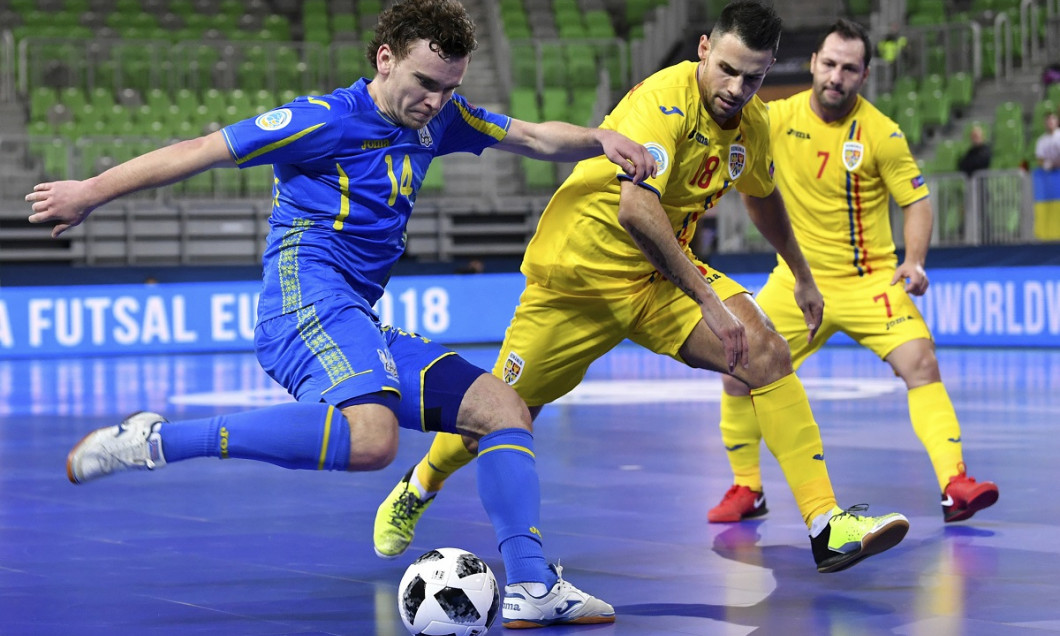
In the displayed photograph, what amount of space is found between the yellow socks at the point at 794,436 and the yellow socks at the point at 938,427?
1494 mm

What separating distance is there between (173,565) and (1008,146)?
18938mm

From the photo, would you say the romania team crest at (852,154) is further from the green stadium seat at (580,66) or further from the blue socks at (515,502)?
the green stadium seat at (580,66)

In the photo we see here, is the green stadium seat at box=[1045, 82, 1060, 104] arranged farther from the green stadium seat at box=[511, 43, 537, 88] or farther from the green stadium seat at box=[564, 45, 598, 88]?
the green stadium seat at box=[511, 43, 537, 88]

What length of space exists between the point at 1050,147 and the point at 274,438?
17.1 m

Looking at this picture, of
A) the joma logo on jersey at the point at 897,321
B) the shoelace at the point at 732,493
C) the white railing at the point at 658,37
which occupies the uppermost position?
the white railing at the point at 658,37

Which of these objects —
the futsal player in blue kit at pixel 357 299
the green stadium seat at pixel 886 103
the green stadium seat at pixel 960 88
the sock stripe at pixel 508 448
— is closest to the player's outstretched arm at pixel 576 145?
the futsal player in blue kit at pixel 357 299

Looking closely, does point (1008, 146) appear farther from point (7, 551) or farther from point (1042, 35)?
point (7, 551)

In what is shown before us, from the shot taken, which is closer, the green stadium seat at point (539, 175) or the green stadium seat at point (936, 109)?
the green stadium seat at point (936, 109)

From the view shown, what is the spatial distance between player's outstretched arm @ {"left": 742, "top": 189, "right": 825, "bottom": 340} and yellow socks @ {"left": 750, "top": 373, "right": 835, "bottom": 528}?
2.54 feet

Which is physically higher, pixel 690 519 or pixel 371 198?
pixel 371 198

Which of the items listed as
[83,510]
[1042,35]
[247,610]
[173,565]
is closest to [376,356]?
[247,610]

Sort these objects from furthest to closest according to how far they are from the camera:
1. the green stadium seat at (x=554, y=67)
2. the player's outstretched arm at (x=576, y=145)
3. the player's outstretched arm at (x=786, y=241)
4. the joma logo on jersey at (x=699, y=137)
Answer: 1. the green stadium seat at (x=554, y=67)
2. the player's outstretched arm at (x=786, y=241)
3. the joma logo on jersey at (x=699, y=137)
4. the player's outstretched arm at (x=576, y=145)

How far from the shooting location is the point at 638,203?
17.6ft

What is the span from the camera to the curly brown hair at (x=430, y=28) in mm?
4883
